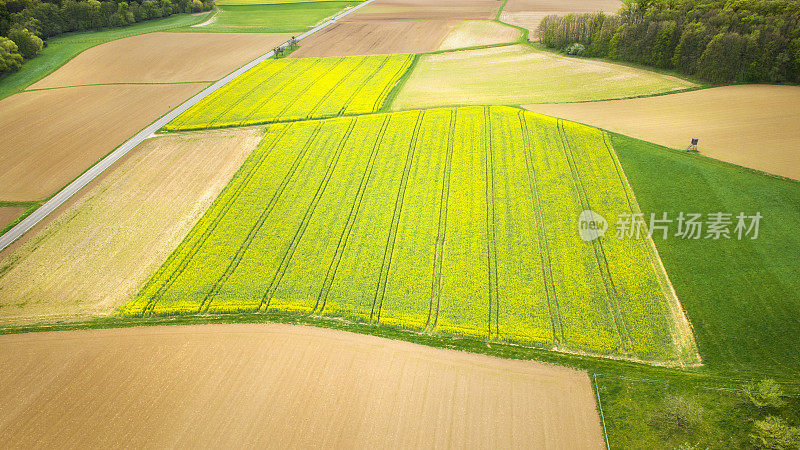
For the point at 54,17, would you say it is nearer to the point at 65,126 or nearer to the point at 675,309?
the point at 65,126

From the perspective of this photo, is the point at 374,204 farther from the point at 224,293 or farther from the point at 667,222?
the point at 667,222

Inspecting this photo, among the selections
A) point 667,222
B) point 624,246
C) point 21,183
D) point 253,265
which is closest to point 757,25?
point 667,222

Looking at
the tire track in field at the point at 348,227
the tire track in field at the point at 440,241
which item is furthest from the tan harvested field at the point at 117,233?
the tire track in field at the point at 440,241

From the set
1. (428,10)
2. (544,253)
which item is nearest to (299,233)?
(544,253)

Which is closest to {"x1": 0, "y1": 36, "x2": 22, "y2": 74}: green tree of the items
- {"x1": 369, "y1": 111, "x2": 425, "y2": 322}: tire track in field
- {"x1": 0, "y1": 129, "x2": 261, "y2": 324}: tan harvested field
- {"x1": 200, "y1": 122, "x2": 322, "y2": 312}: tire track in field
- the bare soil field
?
{"x1": 0, "y1": 129, "x2": 261, "y2": 324}: tan harvested field

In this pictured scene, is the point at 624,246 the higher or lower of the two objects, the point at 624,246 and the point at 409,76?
the lower

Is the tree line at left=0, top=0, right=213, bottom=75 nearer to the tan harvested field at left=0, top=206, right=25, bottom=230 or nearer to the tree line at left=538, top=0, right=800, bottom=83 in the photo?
the tan harvested field at left=0, top=206, right=25, bottom=230
